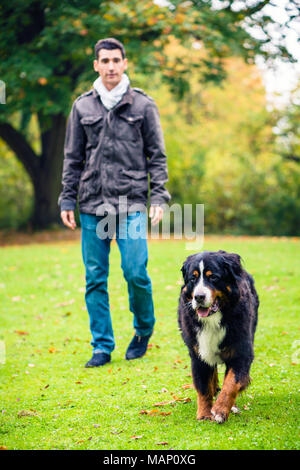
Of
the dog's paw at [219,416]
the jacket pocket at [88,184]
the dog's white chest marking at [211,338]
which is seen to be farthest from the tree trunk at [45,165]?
the dog's paw at [219,416]

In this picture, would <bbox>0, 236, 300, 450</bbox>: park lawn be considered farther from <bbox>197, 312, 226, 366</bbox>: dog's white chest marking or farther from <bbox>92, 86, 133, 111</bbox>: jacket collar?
<bbox>92, 86, 133, 111</bbox>: jacket collar

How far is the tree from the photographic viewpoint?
12.9 meters

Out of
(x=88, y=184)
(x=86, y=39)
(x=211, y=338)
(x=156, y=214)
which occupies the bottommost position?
(x=211, y=338)

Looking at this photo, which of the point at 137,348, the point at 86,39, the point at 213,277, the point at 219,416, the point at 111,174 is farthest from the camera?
the point at 86,39

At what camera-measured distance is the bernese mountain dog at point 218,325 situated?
368 cm

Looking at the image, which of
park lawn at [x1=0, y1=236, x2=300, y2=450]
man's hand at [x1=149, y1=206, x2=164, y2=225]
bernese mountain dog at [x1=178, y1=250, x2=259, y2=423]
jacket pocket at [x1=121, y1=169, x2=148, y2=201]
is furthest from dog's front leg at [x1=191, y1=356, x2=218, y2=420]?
jacket pocket at [x1=121, y1=169, x2=148, y2=201]

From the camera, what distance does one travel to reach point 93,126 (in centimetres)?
515

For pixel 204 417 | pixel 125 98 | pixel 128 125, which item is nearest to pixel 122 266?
pixel 128 125

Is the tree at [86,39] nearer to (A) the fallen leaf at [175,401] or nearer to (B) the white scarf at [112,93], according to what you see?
(B) the white scarf at [112,93]

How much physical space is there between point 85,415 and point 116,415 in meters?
0.23

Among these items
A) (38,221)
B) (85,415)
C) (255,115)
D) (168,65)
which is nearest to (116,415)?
(85,415)

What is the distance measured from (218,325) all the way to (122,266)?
158 centimetres

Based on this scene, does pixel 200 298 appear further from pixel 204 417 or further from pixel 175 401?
pixel 175 401
